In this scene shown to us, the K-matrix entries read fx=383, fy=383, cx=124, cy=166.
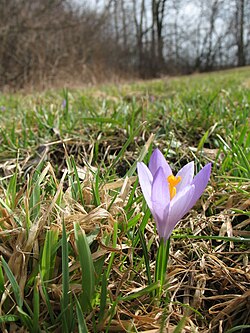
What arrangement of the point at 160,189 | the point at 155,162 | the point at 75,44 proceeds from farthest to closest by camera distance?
the point at 75,44 → the point at 155,162 → the point at 160,189

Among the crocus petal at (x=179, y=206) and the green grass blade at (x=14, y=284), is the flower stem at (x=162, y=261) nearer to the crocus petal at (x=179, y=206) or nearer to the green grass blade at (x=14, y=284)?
the crocus petal at (x=179, y=206)

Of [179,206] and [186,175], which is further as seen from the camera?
[186,175]

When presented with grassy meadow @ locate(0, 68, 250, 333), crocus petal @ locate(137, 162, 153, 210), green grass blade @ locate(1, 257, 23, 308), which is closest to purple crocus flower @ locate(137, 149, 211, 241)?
crocus petal @ locate(137, 162, 153, 210)

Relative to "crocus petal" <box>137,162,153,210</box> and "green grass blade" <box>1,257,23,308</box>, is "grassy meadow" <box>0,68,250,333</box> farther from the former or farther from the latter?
"crocus petal" <box>137,162,153,210</box>

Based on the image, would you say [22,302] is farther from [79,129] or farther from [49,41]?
[49,41]

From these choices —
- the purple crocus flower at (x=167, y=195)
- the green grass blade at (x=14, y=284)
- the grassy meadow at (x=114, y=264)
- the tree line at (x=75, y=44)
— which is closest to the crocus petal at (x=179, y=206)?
the purple crocus flower at (x=167, y=195)

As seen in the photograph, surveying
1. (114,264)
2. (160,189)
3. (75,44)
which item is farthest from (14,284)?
(75,44)

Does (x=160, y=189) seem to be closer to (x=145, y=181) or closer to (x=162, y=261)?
(x=145, y=181)
